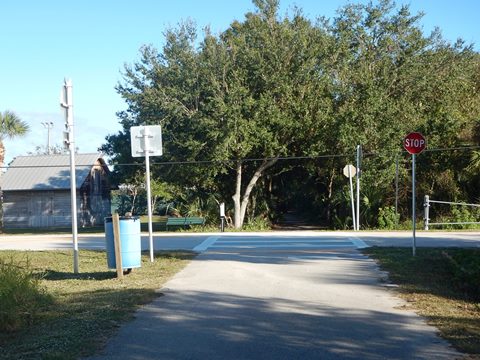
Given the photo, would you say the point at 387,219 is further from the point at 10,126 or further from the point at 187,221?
the point at 10,126

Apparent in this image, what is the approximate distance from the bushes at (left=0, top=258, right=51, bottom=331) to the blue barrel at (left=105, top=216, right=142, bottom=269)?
2.46 metres

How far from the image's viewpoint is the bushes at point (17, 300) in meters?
6.87

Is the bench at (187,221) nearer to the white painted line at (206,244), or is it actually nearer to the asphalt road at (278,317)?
the white painted line at (206,244)

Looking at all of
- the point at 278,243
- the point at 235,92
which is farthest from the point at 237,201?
the point at 278,243

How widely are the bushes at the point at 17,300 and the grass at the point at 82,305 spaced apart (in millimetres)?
104

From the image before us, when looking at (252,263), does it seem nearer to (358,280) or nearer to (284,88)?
(358,280)

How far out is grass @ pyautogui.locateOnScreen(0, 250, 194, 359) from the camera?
242 inches

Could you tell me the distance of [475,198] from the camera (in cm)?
2653

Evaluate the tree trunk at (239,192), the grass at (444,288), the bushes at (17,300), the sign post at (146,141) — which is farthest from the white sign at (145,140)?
the tree trunk at (239,192)

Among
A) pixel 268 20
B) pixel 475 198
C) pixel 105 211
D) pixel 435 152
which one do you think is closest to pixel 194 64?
pixel 268 20

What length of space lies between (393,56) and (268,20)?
7.30 metres

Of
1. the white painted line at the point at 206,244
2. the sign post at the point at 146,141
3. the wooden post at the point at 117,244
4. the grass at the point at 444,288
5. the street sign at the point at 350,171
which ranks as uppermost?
the sign post at the point at 146,141

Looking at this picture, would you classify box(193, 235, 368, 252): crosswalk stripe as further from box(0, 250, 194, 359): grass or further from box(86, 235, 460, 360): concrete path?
box(86, 235, 460, 360): concrete path

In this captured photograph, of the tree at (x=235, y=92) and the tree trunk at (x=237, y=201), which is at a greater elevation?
the tree at (x=235, y=92)
